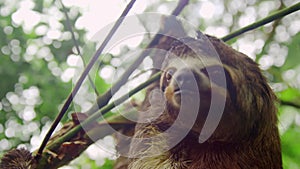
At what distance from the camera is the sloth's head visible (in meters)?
2.49

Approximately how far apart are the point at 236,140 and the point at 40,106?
6.55ft

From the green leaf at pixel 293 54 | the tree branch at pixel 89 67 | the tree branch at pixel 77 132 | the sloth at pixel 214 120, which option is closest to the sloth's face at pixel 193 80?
the sloth at pixel 214 120

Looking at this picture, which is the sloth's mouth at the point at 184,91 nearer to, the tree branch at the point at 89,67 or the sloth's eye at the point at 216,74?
the sloth's eye at the point at 216,74

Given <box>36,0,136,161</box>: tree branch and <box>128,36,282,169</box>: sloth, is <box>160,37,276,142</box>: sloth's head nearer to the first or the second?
<box>128,36,282,169</box>: sloth

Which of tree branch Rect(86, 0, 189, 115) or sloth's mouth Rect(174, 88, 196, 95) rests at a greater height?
sloth's mouth Rect(174, 88, 196, 95)

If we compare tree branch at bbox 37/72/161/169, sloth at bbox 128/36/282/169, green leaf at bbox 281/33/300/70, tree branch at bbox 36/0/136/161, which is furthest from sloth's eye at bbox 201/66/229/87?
green leaf at bbox 281/33/300/70

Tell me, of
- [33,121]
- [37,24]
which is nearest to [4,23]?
[37,24]

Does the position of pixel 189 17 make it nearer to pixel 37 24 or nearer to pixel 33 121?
pixel 37 24

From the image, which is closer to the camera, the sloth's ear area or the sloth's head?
the sloth's head

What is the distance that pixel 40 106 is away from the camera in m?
4.13

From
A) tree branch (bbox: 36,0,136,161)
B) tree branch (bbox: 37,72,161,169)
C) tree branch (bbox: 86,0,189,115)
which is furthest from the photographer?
tree branch (bbox: 86,0,189,115)

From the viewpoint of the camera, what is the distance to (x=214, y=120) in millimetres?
2666

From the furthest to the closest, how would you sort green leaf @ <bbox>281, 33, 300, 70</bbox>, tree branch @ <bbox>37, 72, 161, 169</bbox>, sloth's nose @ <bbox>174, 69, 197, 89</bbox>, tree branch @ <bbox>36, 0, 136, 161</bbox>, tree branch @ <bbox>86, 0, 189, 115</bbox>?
green leaf @ <bbox>281, 33, 300, 70</bbox>, tree branch @ <bbox>86, 0, 189, 115</bbox>, sloth's nose @ <bbox>174, 69, 197, 89</bbox>, tree branch @ <bbox>37, 72, 161, 169</bbox>, tree branch @ <bbox>36, 0, 136, 161</bbox>

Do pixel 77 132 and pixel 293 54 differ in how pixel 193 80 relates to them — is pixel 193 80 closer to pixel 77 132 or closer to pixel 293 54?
pixel 77 132
